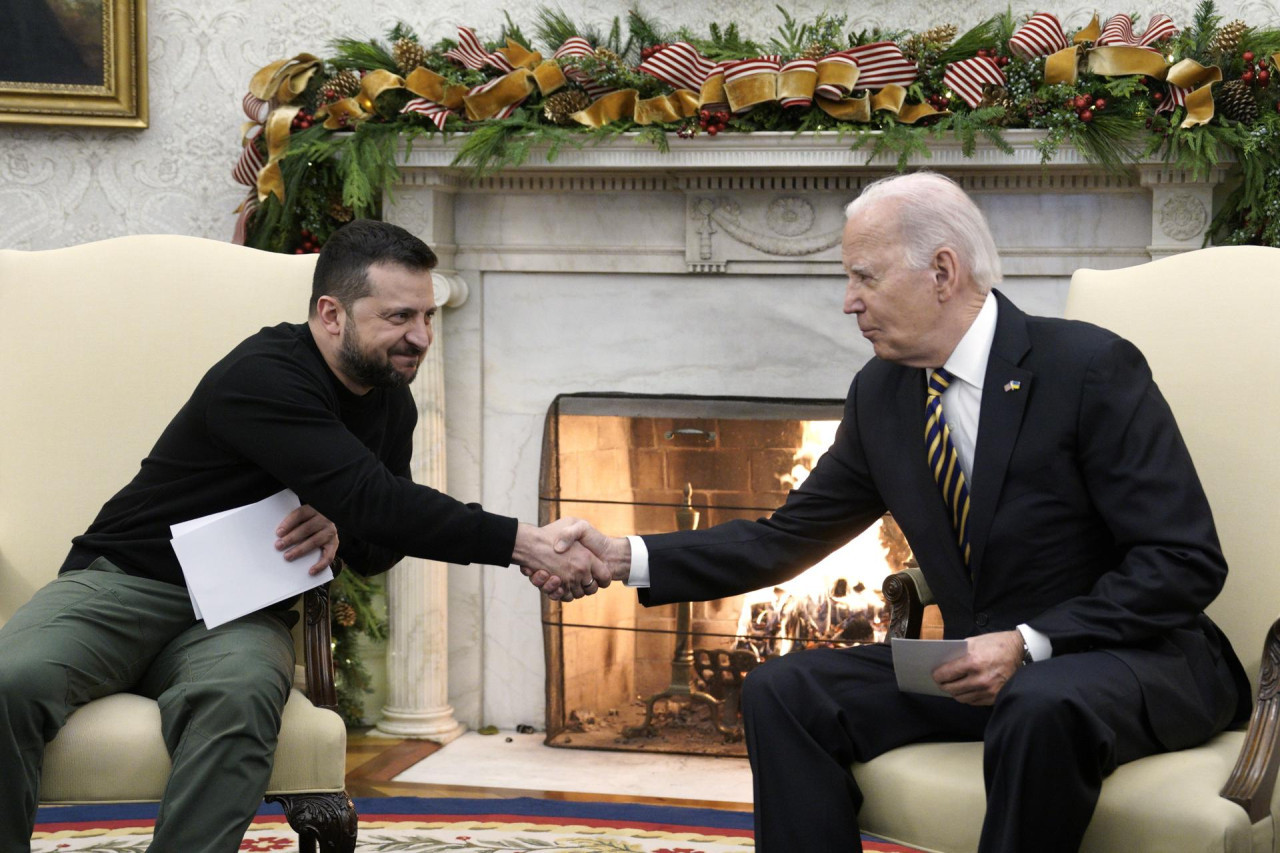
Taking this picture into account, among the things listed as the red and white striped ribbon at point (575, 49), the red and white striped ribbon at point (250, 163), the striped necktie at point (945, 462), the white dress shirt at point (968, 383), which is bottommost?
the striped necktie at point (945, 462)

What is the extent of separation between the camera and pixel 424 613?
3.70 metres

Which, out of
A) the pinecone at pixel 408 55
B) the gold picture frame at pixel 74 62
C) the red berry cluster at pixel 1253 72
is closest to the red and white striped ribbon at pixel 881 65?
the red berry cluster at pixel 1253 72

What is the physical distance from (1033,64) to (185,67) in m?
2.33

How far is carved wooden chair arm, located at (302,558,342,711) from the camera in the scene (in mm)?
2154

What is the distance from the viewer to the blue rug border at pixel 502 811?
3.09 metres

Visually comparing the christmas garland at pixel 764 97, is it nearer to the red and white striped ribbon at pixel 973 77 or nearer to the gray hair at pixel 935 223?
the red and white striped ribbon at pixel 973 77

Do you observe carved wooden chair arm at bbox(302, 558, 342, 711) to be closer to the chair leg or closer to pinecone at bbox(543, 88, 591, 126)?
the chair leg

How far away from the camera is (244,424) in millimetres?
2176

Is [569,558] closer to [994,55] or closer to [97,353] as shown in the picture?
[97,353]

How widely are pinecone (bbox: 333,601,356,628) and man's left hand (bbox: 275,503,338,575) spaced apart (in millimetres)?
1462

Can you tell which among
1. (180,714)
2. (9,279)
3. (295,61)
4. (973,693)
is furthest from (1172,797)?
(295,61)

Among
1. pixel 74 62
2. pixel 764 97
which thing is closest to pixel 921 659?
pixel 764 97

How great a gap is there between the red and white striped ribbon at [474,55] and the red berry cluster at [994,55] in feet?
3.82

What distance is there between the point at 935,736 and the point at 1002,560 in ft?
0.90
